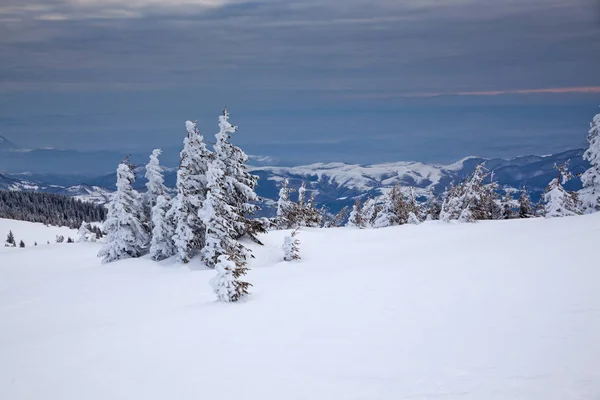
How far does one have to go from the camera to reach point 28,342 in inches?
556

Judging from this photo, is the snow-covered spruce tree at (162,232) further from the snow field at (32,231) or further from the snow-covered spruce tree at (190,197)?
the snow field at (32,231)

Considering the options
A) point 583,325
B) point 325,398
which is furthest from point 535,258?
point 325,398

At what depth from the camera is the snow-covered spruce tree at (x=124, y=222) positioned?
1241 inches

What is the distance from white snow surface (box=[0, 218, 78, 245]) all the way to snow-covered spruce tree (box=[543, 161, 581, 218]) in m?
143

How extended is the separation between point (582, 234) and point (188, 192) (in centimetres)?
2244

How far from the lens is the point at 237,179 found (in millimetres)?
30391

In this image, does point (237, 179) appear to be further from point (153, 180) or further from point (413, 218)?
point (413, 218)

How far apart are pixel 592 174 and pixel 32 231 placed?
172565 mm

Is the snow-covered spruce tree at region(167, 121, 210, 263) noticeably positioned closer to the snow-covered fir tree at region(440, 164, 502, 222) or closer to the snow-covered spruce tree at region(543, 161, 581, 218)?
the snow-covered fir tree at region(440, 164, 502, 222)

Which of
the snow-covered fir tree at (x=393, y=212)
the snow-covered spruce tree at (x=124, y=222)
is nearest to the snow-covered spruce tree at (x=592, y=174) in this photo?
the snow-covered fir tree at (x=393, y=212)

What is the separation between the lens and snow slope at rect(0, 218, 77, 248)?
143000 millimetres

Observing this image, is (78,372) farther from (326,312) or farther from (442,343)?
(442,343)

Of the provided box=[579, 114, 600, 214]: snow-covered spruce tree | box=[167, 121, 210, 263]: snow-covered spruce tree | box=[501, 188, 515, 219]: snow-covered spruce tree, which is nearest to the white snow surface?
box=[167, 121, 210, 263]: snow-covered spruce tree

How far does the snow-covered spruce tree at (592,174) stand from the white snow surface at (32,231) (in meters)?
145
